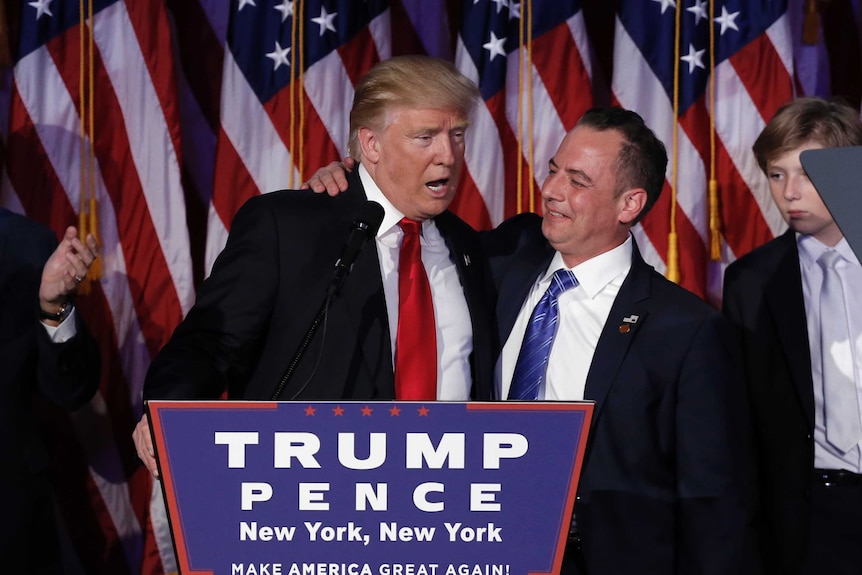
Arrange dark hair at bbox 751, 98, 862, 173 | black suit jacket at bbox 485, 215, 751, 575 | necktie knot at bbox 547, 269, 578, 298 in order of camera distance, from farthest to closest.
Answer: dark hair at bbox 751, 98, 862, 173, necktie knot at bbox 547, 269, 578, 298, black suit jacket at bbox 485, 215, 751, 575

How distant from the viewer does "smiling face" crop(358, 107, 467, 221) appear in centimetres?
225

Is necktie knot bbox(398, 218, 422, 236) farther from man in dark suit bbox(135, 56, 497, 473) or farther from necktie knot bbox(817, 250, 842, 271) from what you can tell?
necktie knot bbox(817, 250, 842, 271)

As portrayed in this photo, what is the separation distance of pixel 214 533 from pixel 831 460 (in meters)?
1.71

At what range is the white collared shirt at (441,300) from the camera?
88.1 inches

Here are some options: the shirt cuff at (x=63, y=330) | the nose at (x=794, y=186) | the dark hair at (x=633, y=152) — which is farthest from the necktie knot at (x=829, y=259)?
the shirt cuff at (x=63, y=330)

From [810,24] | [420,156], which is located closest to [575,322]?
[420,156]

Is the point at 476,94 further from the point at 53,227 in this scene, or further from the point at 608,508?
the point at 53,227

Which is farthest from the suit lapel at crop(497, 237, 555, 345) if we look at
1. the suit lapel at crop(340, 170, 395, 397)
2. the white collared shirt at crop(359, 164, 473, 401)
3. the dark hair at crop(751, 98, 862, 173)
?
the dark hair at crop(751, 98, 862, 173)

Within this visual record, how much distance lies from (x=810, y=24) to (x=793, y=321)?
1.28 m

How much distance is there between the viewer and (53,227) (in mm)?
3408

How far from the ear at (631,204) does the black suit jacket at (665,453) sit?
0.28m

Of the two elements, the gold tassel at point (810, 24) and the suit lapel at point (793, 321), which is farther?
the gold tassel at point (810, 24)

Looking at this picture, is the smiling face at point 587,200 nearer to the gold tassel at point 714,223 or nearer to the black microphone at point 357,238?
the black microphone at point 357,238

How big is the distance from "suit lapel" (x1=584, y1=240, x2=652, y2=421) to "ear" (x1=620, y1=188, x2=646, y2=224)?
6.4 inches
